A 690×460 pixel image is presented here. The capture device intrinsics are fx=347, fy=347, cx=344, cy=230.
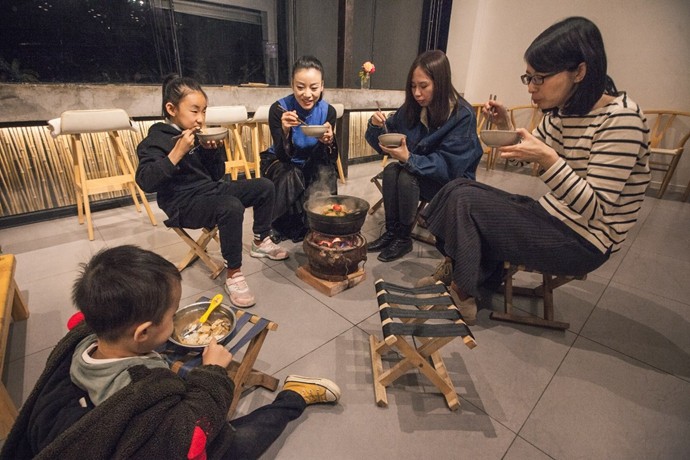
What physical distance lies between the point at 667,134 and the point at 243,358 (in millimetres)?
6056

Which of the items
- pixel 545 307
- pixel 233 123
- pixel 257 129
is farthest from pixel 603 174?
pixel 257 129

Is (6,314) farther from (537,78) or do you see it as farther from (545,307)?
(545,307)

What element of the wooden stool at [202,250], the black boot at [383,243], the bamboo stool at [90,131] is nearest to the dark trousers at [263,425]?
the wooden stool at [202,250]

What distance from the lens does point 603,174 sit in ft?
5.19

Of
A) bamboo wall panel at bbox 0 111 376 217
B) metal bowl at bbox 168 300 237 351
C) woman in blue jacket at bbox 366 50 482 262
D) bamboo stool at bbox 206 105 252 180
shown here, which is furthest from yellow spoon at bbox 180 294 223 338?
bamboo wall panel at bbox 0 111 376 217

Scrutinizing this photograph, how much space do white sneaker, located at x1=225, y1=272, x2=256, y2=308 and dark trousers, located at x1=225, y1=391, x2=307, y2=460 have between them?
0.84 metres

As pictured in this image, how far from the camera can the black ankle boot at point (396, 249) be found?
112 inches

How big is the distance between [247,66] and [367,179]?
3.02m

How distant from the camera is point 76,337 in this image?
104 centimetres

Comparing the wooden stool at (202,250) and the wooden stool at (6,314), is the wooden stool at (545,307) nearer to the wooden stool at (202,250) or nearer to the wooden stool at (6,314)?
the wooden stool at (202,250)

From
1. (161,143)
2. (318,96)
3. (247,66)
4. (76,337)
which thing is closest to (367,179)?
(318,96)

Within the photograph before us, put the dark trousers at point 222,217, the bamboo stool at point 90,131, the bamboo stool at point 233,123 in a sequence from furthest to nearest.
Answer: the bamboo stool at point 233,123 → the bamboo stool at point 90,131 → the dark trousers at point 222,217

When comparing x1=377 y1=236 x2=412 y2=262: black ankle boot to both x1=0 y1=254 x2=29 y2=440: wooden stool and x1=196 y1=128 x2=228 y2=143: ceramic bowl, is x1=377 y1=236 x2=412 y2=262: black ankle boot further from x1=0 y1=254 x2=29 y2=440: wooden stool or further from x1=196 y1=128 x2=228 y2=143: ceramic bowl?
x1=0 y1=254 x2=29 y2=440: wooden stool

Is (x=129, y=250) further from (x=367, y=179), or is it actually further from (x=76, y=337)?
(x=367, y=179)
